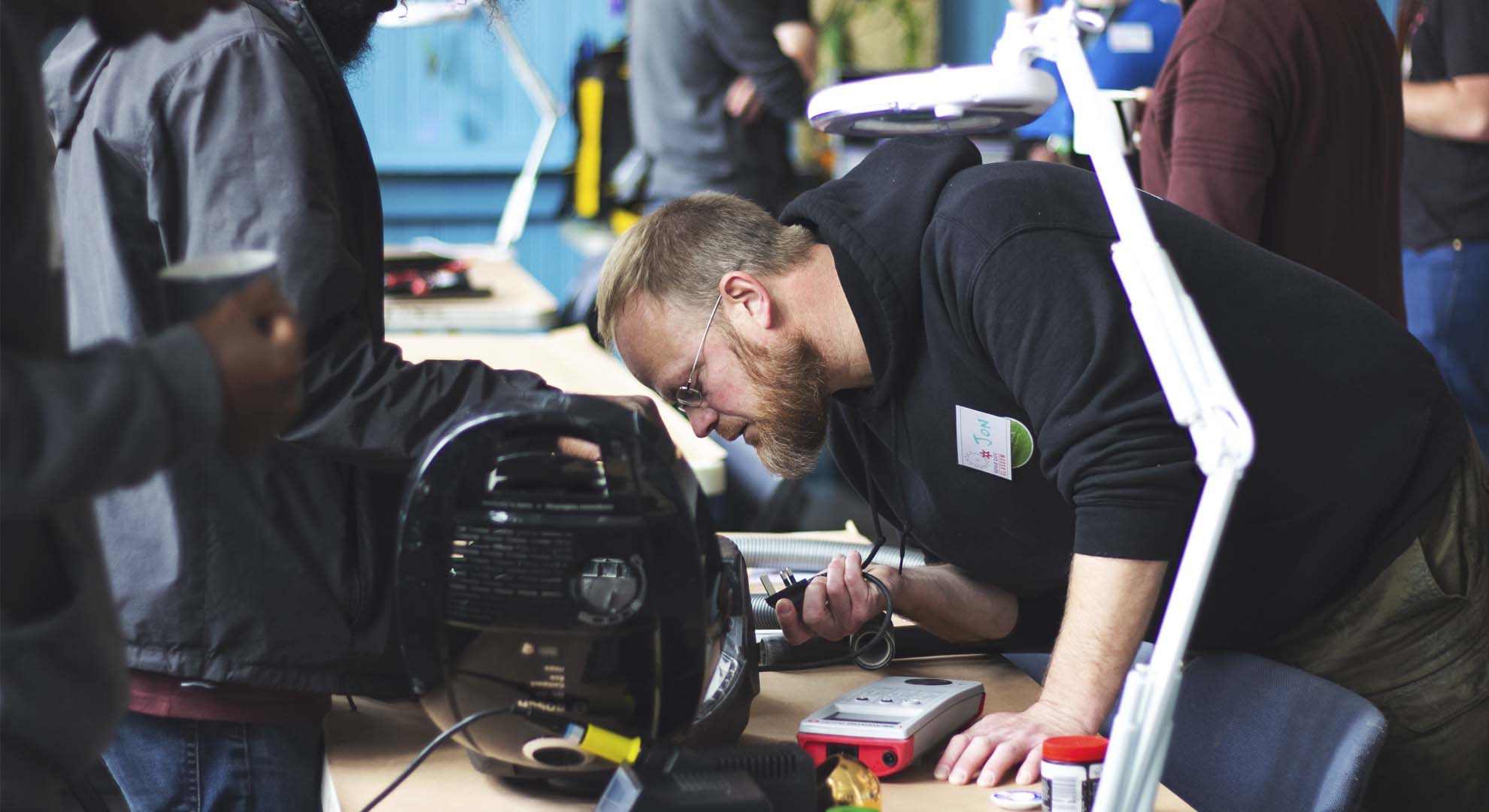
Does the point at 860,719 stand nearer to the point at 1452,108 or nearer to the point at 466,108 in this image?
the point at 1452,108

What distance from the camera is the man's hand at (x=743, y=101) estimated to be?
4.18 meters

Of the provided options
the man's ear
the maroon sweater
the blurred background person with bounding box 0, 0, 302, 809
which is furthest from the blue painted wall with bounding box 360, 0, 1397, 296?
the blurred background person with bounding box 0, 0, 302, 809

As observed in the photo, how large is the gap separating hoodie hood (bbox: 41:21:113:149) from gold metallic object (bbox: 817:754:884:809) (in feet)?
2.86

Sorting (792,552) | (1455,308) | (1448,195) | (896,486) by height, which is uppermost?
(1448,195)

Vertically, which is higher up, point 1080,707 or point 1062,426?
point 1062,426

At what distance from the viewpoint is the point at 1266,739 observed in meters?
1.33

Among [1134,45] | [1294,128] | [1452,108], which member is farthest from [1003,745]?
[1134,45]

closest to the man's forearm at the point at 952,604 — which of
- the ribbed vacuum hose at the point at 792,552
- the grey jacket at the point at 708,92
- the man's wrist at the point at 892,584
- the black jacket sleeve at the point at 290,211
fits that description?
the man's wrist at the point at 892,584

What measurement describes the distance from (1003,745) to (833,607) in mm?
338

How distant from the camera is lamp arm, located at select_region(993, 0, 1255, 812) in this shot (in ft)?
2.76

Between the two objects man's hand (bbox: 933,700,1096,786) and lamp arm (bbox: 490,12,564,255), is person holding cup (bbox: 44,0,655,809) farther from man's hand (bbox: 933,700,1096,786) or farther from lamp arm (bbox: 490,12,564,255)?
lamp arm (bbox: 490,12,564,255)

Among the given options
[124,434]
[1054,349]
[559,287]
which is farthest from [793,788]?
[559,287]

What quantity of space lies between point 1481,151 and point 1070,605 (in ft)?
6.47

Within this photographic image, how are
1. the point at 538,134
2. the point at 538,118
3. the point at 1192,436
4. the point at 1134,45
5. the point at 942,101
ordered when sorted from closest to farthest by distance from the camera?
the point at 1192,436
the point at 942,101
the point at 1134,45
the point at 538,134
the point at 538,118
